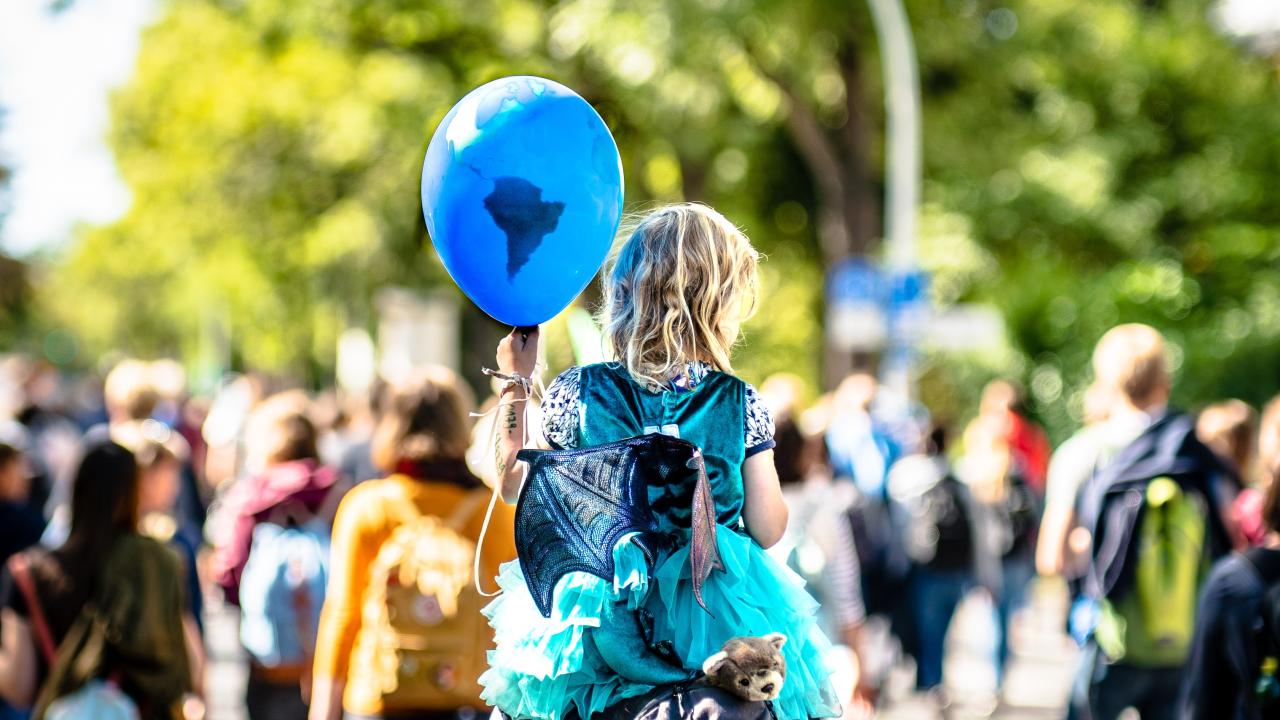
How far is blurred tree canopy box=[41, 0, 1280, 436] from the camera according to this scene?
19.5m

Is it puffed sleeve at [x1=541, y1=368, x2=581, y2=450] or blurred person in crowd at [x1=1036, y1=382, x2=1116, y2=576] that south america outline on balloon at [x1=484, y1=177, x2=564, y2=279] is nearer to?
puffed sleeve at [x1=541, y1=368, x2=581, y2=450]

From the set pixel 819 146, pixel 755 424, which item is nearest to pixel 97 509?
pixel 755 424

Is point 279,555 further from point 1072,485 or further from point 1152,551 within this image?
point 1152,551

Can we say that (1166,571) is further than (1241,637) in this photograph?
Yes

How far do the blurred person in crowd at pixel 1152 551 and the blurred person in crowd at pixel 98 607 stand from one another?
334 centimetres

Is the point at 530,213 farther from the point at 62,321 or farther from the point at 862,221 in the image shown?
the point at 62,321

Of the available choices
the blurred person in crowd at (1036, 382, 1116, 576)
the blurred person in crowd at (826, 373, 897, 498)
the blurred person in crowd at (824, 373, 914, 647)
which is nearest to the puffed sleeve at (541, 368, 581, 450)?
the blurred person in crowd at (1036, 382, 1116, 576)

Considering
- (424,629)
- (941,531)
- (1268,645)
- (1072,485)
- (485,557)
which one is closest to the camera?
(1268,645)

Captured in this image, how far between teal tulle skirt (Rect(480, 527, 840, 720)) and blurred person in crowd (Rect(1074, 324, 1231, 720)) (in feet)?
10.2

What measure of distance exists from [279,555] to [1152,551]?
10.7 ft

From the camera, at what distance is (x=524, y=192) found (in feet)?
10.4

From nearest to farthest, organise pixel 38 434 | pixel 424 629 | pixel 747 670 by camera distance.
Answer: pixel 747 670 → pixel 424 629 → pixel 38 434

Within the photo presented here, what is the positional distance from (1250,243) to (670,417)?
77.9 ft

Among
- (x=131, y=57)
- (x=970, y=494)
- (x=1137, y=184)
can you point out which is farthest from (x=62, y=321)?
(x=970, y=494)
